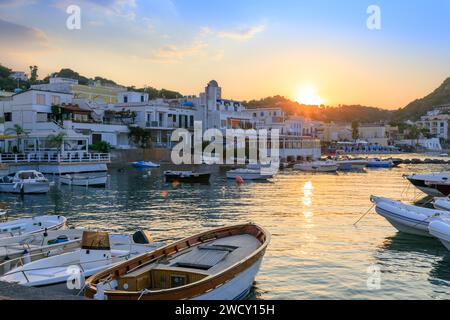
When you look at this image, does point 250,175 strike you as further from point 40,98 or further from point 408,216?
point 408,216

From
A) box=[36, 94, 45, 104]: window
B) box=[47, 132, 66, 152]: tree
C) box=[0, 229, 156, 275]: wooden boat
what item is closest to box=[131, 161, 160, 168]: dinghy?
box=[47, 132, 66, 152]: tree

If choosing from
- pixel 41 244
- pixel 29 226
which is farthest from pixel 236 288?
pixel 29 226

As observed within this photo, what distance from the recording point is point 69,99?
220ft

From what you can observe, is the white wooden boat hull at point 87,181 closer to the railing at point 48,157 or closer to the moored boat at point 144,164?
the railing at point 48,157

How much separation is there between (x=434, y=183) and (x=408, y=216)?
1529 cm

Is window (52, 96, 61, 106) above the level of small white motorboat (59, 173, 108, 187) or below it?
above

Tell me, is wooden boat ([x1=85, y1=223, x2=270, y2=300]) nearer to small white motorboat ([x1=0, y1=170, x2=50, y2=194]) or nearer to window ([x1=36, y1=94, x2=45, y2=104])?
small white motorboat ([x1=0, y1=170, x2=50, y2=194])

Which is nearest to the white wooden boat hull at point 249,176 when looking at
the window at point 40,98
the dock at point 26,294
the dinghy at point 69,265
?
the window at point 40,98

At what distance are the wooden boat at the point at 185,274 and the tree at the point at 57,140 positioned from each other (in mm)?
42462

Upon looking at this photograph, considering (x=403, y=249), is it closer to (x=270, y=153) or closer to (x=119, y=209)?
(x=119, y=209)

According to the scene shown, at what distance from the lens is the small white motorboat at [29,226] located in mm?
18153

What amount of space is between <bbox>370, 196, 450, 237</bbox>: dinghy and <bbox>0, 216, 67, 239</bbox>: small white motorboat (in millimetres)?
14636

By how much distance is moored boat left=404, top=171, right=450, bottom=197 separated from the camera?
3325cm

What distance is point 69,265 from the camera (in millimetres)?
13188
